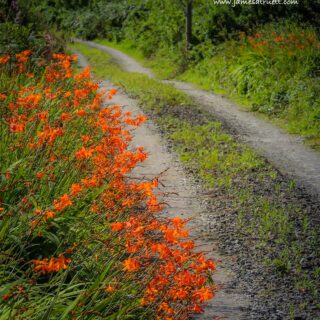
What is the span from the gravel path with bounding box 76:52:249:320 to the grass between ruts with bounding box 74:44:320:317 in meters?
0.23

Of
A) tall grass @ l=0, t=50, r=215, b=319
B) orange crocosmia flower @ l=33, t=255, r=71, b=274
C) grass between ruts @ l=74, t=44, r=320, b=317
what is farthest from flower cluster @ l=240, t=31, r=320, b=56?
orange crocosmia flower @ l=33, t=255, r=71, b=274

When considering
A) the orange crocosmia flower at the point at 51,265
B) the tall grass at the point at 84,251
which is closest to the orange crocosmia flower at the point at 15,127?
the tall grass at the point at 84,251

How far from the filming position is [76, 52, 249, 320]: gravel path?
4.45 metres

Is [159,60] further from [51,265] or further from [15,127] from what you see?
[51,265]

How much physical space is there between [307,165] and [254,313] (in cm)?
471

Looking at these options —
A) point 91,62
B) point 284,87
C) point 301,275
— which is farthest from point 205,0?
point 301,275

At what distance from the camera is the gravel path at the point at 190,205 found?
4453 millimetres

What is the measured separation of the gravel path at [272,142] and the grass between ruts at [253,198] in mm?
354

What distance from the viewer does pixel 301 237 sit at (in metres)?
5.71

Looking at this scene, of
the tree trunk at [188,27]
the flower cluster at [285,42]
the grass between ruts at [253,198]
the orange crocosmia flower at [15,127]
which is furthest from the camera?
the tree trunk at [188,27]

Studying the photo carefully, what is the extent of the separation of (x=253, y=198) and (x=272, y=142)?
3504 mm

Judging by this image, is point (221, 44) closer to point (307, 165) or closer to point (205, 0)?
point (205, 0)

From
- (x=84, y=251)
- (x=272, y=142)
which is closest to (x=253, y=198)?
(x=84, y=251)

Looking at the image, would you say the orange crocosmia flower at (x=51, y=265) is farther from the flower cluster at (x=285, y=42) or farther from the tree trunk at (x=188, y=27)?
the tree trunk at (x=188, y=27)
